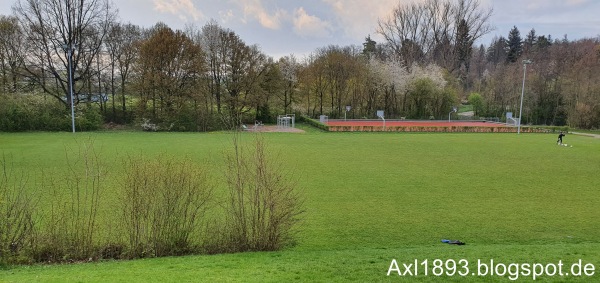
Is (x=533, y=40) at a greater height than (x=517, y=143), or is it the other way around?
(x=533, y=40)

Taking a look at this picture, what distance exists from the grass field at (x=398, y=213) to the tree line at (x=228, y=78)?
420 inches

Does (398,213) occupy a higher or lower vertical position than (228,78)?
lower

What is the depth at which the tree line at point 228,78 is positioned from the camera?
105 ft

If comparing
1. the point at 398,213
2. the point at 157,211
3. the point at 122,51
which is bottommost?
the point at 398,213

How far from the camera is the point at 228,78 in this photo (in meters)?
37.8

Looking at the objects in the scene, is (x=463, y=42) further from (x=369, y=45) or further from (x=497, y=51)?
(x=497, y=51)

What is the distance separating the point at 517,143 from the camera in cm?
2759

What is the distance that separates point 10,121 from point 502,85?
5389cm

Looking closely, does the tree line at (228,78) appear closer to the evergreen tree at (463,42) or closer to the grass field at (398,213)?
the evergreen tree at (463,42)

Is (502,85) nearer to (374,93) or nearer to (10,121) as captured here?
(374,93)

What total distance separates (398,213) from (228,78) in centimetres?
3057

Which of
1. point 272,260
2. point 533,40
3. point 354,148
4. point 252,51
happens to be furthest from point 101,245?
point 533,40

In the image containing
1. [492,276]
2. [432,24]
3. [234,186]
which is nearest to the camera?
[492,276]

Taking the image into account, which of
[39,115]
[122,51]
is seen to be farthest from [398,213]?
[122,51]
